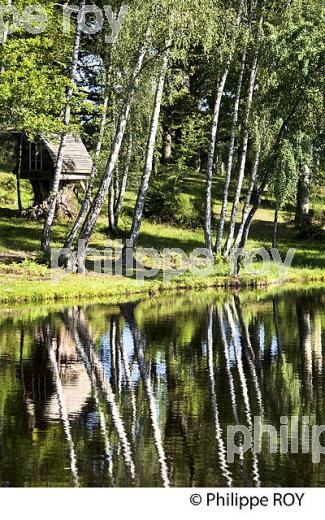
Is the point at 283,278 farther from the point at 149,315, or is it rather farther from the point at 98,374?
the point at 98,374

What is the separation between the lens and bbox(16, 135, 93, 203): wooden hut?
47625mm

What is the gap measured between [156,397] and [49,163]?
112ft

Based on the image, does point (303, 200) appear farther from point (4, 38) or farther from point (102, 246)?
point (4, 38)

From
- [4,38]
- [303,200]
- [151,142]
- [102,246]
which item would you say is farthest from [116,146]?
[303,200]

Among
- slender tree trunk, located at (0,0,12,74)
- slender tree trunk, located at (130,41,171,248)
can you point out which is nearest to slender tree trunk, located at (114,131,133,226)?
slender tree trunk, located at (130,41,171,248)

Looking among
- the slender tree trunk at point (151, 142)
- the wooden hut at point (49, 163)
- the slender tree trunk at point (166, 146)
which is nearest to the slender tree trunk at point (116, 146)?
the slender tree trunk at point (151, 142)

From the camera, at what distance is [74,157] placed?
158 feet

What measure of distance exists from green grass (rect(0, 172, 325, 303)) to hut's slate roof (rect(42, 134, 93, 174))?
3.05m

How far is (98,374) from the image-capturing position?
19156 mm

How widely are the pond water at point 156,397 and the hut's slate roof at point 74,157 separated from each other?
62.6 feet

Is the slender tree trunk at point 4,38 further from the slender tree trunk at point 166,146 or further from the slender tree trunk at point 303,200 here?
the slender tree trunk at point 166,146

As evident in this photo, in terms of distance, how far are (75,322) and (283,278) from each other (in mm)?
17706

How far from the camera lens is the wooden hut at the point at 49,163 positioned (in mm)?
47625

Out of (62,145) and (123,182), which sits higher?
(62,145)
